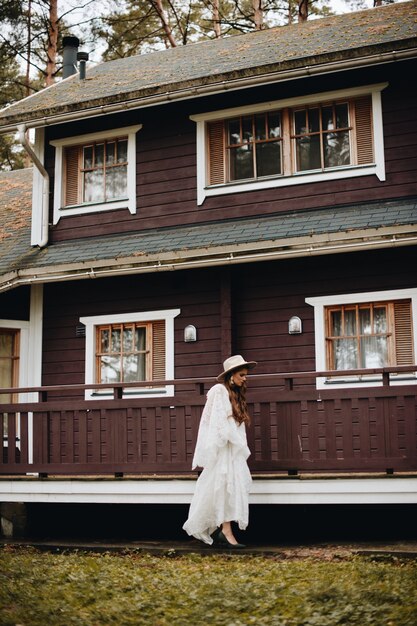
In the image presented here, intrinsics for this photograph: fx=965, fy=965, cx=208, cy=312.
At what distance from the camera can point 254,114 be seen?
12.9 metres

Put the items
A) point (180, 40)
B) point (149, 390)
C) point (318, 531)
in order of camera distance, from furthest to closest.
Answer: point (180, 40)
point (149, 390)
point (318, 531)

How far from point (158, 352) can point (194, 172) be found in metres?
2.51

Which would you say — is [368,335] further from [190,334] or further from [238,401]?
[238,401]

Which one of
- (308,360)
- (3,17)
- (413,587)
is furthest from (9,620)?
(3,17)

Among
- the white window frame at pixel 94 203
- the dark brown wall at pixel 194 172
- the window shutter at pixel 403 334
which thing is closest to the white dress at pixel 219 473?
the window shutter at pixel 403 334

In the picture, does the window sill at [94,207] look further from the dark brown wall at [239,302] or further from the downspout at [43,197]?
the dark brown wall at [239,302]

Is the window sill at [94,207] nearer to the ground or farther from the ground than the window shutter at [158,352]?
farther from the ground

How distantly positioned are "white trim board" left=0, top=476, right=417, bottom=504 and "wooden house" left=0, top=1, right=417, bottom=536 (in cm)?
2

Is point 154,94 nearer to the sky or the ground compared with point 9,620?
nearer to the sky

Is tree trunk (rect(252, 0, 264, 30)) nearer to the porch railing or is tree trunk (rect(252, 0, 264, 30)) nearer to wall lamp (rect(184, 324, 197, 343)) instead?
wall lamp (rect(184, 324, 197, 343))

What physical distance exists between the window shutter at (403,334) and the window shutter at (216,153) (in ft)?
10.3

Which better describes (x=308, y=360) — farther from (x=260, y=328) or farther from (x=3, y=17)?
(x=3, y=17)

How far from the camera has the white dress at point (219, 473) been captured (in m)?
9.47

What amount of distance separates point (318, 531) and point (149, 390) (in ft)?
10.2
